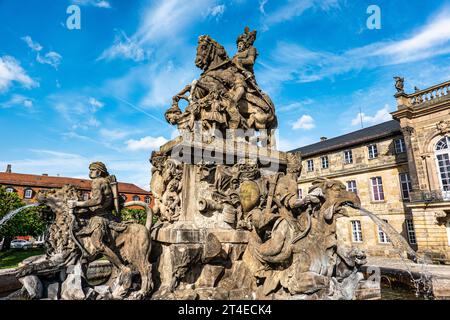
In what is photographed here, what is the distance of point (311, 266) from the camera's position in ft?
15.3

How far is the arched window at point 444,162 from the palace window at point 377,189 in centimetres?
640

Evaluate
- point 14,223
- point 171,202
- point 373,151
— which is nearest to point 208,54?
point 171,202

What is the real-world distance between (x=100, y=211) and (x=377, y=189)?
31.8 metres

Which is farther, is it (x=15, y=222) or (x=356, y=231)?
(x=356, y=231)

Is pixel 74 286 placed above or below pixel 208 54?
below

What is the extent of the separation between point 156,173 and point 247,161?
2063 millimetres

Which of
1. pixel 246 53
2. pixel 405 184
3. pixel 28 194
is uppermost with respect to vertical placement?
pixel 28 194

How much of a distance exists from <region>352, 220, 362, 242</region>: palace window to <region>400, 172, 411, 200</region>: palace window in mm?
5390

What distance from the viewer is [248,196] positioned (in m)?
5.42

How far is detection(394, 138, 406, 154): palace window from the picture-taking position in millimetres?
28531

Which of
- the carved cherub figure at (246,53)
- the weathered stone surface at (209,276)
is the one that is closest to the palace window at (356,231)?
the carved cherub figure at (246,53)

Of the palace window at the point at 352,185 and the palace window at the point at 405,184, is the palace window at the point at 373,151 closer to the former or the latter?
the palace window at the point at 405,184

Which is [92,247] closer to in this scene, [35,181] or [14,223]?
[14,223]
